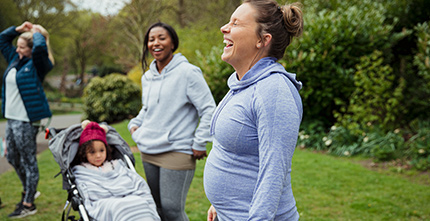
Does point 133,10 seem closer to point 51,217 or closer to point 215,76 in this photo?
point 215,76

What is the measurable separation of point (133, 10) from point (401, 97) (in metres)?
14.7

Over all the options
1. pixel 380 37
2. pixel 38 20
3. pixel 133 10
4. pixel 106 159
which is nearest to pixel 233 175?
pixel 106 159

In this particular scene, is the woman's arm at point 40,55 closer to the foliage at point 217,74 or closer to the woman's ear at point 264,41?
the woman's ear at point 264,41

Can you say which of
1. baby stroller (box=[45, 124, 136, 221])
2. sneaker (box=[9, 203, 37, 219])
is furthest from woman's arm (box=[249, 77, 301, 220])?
sneaker (box=[9, 203, 37, 219])

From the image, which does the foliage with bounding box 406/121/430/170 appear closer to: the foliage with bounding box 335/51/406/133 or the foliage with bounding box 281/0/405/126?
the foliage with bounding box 335/51/406/133

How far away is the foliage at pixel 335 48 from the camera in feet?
27.4

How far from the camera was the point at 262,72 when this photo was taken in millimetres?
1542

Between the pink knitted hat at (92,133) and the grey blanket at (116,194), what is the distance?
273mm

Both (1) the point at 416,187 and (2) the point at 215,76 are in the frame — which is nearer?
(1) the point at 416,187

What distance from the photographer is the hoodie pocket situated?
304cm

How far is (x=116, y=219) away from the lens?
9.73 ft

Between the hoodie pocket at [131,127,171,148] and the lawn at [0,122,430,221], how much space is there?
1781 mm

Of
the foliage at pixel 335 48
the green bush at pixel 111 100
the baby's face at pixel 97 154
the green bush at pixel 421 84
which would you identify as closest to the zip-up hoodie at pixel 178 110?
the baby's face at pixel 97 154

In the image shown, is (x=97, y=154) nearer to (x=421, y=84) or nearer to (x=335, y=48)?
(x=335, y=48)
